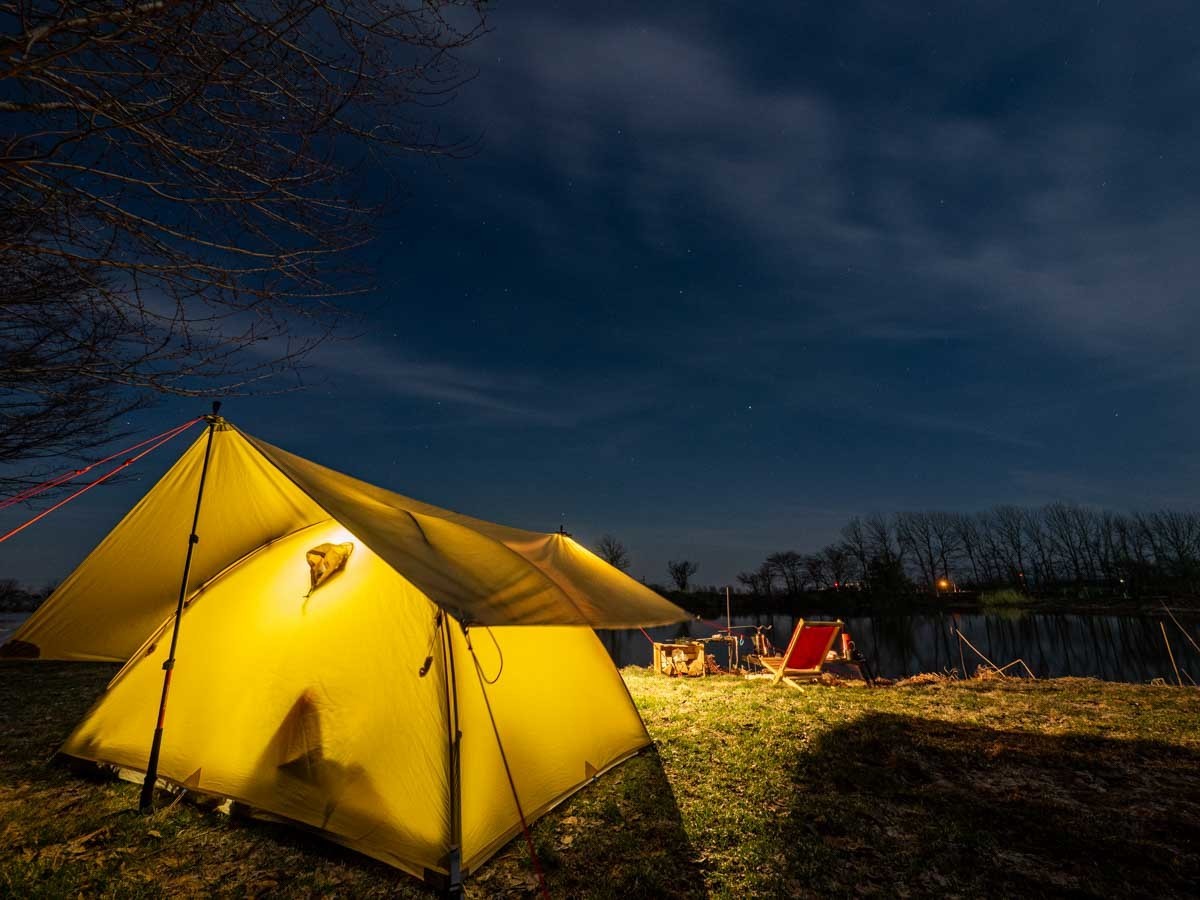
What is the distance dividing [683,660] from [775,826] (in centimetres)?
795

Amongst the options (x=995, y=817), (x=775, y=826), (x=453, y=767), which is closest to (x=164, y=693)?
(x=453, y=767)

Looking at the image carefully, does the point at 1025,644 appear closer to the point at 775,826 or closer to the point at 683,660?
the point at 683,660

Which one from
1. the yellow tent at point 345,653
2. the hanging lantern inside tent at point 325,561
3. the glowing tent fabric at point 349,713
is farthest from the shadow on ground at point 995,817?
the hanging lantern inside tent at point 325,561

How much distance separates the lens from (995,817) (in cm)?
375

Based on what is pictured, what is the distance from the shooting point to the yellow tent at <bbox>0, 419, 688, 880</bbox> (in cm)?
304

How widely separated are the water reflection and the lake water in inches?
1.4

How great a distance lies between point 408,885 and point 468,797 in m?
0.49

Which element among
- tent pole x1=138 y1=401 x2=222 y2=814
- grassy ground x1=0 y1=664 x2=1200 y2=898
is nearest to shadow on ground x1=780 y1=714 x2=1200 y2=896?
grassy ground x1=0 y1=664 x2=1200 y2=898

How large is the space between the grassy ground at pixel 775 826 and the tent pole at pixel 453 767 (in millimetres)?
212

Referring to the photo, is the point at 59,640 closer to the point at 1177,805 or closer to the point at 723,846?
the point at 723,846

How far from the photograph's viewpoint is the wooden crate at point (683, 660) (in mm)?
11203

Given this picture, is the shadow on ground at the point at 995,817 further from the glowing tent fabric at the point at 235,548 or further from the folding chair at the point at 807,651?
the folding chair at the point at 807,651

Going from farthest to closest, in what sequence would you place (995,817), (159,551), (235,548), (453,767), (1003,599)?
(1003,599), (235,548), (159,551), (995,817), (453,767)

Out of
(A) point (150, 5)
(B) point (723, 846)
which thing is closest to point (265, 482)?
(A) point (150, 5)
